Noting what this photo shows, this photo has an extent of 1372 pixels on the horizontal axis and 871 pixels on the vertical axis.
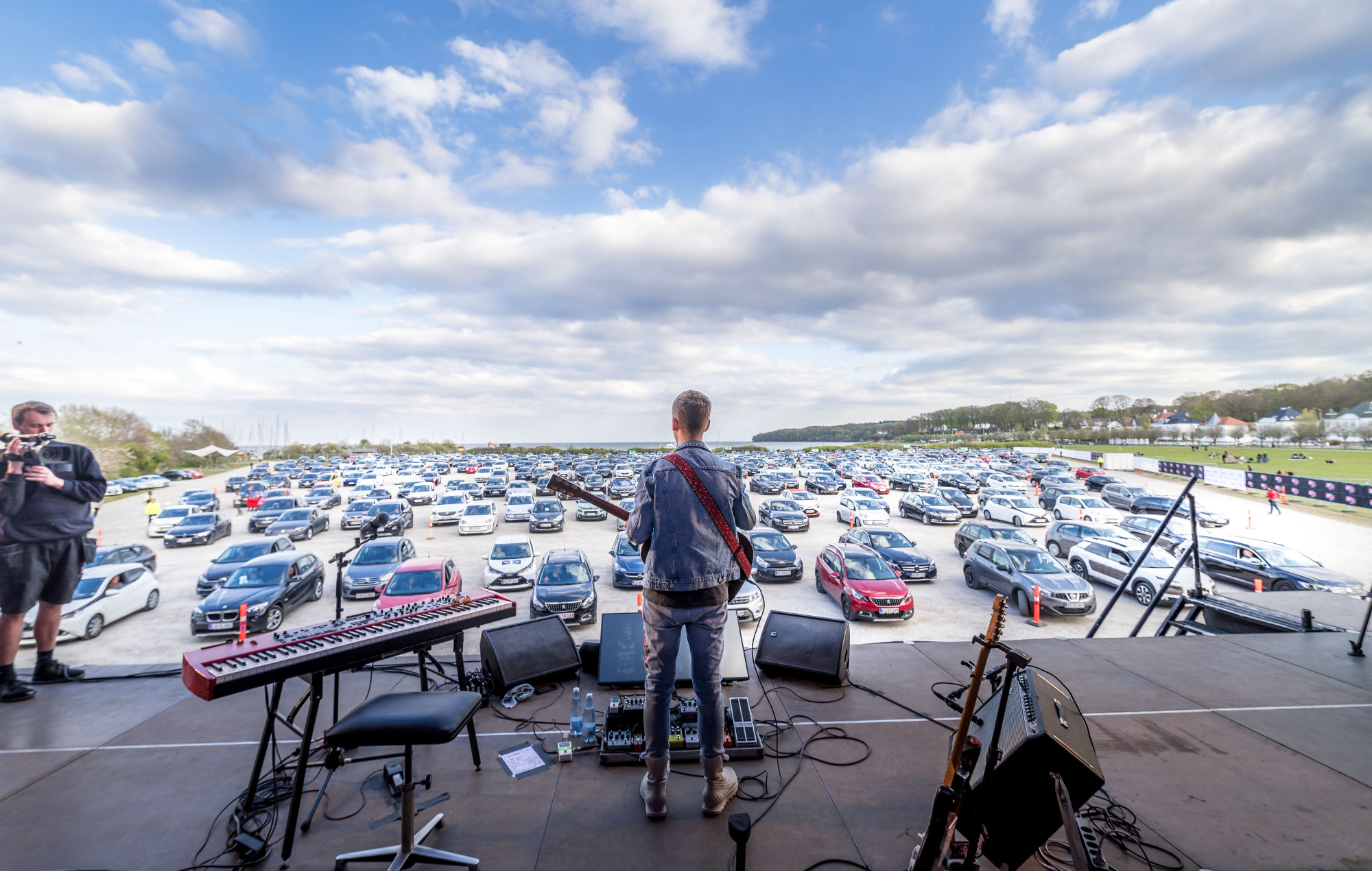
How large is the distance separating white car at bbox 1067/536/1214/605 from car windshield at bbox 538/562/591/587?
11031mm

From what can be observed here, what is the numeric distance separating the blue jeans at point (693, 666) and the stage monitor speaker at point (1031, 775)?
4.11 ft

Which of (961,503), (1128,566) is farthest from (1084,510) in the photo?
(1128,566)

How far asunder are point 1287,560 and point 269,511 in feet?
113

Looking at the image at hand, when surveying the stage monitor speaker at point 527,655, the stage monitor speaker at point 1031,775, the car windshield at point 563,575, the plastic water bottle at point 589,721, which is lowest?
the car windshield at point 563,575

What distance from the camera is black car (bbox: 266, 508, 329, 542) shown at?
65.1ft

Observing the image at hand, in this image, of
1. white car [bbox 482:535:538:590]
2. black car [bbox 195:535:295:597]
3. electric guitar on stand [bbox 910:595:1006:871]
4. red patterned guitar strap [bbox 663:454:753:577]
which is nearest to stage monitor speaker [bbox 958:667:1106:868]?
electric guitar on stand [bbox 910:595:1006:871]

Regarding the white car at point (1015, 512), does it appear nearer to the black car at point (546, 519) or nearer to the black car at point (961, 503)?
the black car at point (961, 503)

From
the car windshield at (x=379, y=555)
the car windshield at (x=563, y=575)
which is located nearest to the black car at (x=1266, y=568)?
the car windshield at (x=563, y=575)

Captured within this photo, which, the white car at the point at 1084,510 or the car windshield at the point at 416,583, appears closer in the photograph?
the car windshield at the point at 416,583

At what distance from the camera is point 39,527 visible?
4531 mm

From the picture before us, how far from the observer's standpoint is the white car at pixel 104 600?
381 inches

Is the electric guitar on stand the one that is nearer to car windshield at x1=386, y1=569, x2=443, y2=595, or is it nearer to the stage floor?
the stage floor

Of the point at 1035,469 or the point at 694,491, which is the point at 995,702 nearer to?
the point at 694,491

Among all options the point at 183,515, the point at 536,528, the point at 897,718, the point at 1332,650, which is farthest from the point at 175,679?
the point at 183,515
